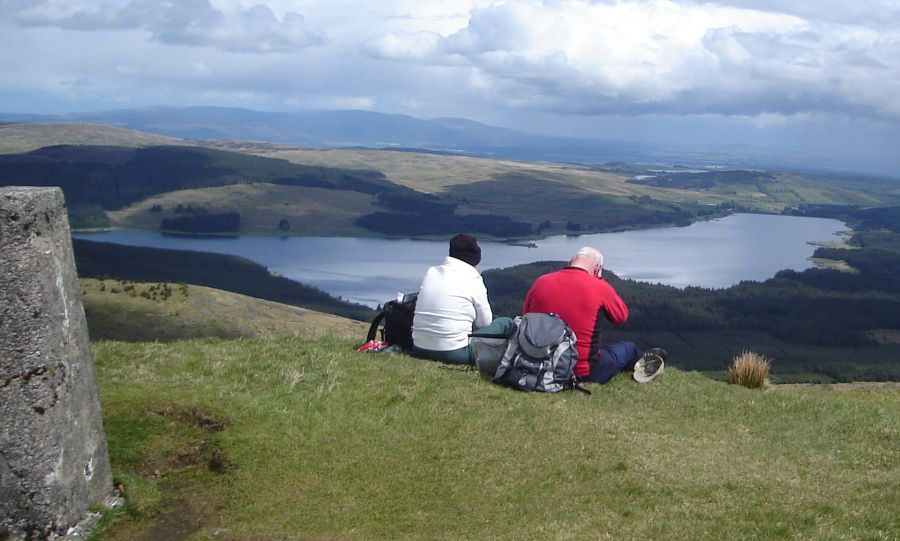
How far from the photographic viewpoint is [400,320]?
15961 millimetres

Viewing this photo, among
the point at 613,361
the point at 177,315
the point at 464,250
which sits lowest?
the point at 177,315

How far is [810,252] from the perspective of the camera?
7170 inches

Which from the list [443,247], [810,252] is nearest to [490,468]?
[443,247]

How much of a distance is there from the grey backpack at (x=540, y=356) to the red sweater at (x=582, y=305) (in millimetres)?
326

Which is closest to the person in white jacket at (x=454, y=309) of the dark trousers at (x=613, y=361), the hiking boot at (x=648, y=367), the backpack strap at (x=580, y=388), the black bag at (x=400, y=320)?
the black bag at (x=400, y=320)

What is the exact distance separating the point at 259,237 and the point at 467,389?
189 metres

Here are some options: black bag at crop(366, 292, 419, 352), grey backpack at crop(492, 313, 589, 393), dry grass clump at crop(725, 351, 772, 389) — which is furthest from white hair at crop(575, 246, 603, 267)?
dry grass clump at crop(725, 351, 772, 389)

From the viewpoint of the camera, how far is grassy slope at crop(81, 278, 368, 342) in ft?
160

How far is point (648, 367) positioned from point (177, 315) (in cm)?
4243

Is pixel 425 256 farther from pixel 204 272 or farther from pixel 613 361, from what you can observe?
pixel 613 361

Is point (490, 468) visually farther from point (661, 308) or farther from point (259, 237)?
point (259, 237)

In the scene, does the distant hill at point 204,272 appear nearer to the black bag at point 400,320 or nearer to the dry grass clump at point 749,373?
the black bag at point 400,320

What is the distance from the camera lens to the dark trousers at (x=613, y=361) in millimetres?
14406

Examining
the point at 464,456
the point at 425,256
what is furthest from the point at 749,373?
the point at 425,256
